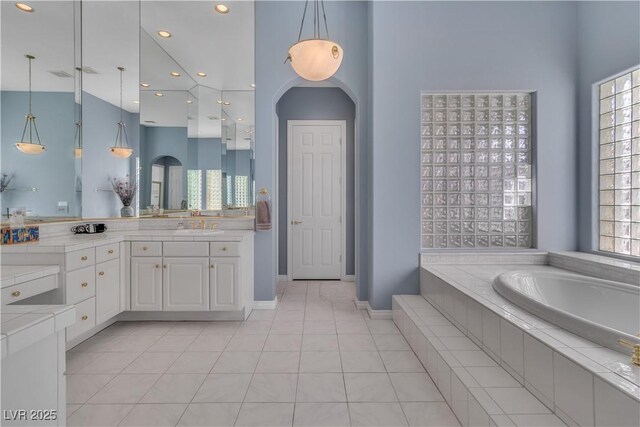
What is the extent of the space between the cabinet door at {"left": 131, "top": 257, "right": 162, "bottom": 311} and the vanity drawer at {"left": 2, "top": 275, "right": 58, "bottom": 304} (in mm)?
679

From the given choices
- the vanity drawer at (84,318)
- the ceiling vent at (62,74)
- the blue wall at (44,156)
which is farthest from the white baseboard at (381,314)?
the ceiling vent at (62,74)

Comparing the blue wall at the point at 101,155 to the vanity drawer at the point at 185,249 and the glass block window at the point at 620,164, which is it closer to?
the vanity drawer at the point at 185,249

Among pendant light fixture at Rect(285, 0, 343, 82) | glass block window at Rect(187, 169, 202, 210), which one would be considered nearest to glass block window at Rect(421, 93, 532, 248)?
pendant light fixture at Rect(285, 0, 343, 82)

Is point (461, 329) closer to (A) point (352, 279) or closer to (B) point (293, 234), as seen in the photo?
(A) point (352, 279)

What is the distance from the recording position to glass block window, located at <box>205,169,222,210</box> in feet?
11.1

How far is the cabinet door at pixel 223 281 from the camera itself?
109 inches

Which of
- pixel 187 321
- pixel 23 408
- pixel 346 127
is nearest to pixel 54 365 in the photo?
pixel 23 408

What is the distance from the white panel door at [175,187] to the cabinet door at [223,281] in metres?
0.98

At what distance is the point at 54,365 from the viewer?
907mm

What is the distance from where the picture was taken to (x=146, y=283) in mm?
2770

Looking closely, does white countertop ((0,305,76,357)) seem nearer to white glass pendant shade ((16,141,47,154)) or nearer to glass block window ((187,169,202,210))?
white glass pendant shade ((16,141,47,154))

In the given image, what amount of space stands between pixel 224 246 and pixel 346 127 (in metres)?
2.61

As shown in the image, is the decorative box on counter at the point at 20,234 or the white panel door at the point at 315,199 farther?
the white panel door at the point at 315,199

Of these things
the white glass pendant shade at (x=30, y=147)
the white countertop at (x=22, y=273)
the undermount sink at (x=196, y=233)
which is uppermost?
the white glass pendant shade at (x=30, y=147)
